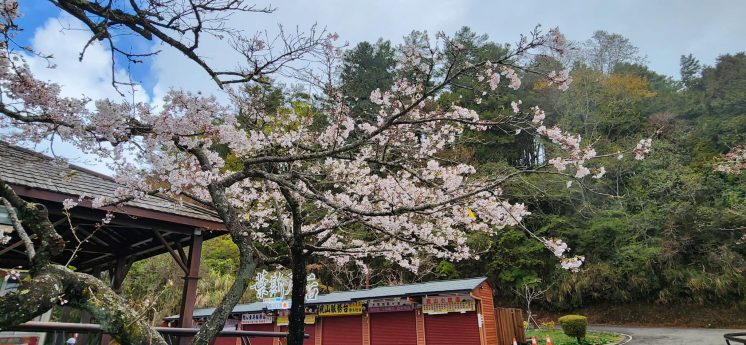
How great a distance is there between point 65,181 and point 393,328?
9646mm

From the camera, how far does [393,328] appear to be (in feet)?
40.3

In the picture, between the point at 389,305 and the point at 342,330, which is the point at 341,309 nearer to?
the point at 342,330

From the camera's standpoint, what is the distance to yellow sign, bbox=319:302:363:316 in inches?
509

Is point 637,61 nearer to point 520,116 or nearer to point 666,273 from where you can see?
point 666,273

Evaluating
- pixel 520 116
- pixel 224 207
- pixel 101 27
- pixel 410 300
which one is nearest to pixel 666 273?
pixel 410 300

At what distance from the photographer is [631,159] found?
21328 millimetres

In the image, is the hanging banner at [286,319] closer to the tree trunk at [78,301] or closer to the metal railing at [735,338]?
the metal railing at [735,338]

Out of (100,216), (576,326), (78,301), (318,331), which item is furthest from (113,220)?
(576,326)

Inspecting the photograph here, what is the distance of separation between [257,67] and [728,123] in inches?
1064

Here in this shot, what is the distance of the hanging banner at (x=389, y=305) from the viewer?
39.5 feet

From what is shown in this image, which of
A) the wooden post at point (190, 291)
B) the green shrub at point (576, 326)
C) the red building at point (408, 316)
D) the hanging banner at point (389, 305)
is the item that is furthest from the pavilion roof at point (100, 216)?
the green shrub at point (576, 326)

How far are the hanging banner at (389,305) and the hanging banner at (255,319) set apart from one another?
4652mm

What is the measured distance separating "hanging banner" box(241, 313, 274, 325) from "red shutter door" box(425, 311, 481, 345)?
258 inches

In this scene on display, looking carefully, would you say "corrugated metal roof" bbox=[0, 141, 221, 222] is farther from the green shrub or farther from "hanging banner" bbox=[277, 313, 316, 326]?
the green shrub
